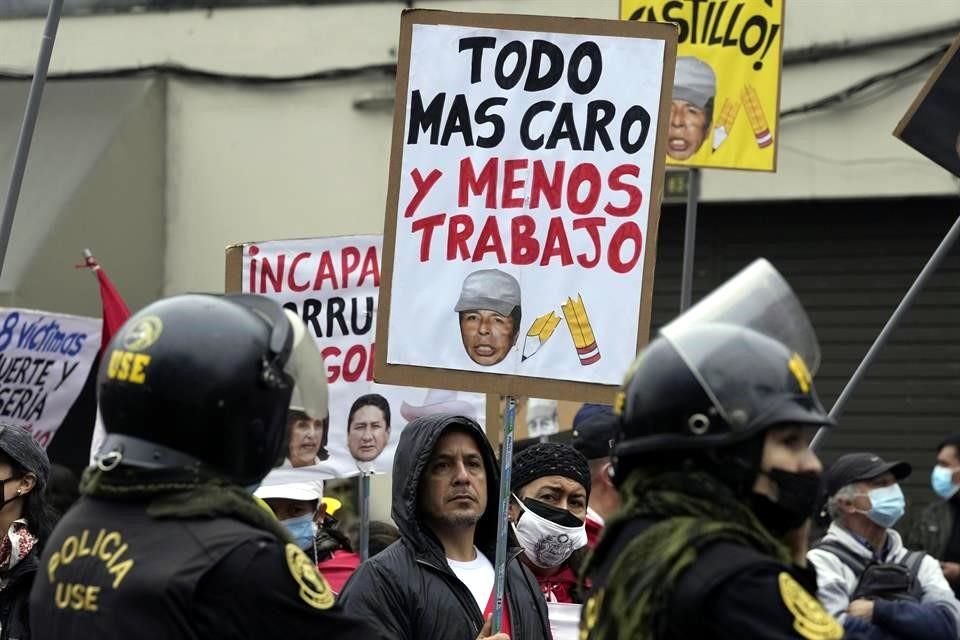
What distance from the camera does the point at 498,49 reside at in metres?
5.68

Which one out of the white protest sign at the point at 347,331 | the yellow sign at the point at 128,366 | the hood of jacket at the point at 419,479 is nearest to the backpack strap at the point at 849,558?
the white protest sign at the point at 347,331

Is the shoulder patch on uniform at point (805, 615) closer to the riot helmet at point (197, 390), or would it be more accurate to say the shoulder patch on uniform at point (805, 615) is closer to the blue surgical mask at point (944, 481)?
the riot helmet at point (197, 390)

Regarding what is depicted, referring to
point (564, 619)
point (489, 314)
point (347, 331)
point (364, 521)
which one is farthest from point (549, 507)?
point (347, 331)

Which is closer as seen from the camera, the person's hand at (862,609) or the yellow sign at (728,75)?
the person's hand at (862,609)

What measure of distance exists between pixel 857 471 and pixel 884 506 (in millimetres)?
242

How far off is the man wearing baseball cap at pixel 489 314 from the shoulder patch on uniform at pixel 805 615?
8.86 ft

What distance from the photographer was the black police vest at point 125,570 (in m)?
3.01

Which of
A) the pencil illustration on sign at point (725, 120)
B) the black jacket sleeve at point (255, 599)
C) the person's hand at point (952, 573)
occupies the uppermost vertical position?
the pencil illustration on sign at point (725, 120)

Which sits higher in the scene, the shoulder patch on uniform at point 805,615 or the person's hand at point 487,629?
the shoulder patch on uniform at point 805,615

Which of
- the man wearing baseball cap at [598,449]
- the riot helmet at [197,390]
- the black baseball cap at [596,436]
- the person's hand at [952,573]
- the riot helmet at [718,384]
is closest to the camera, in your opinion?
the riot helmet at [718,384]

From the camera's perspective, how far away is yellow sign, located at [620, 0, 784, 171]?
799cm

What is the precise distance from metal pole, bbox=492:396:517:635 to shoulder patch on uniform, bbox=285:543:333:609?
1881mm

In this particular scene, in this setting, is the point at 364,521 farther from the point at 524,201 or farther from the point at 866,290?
the point at 866,290

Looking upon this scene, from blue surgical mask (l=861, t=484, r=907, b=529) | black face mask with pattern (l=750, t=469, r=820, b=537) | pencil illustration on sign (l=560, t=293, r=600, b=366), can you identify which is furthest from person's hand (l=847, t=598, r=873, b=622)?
black face mask with pattern (l=750, t=469, r=820, b=537)
